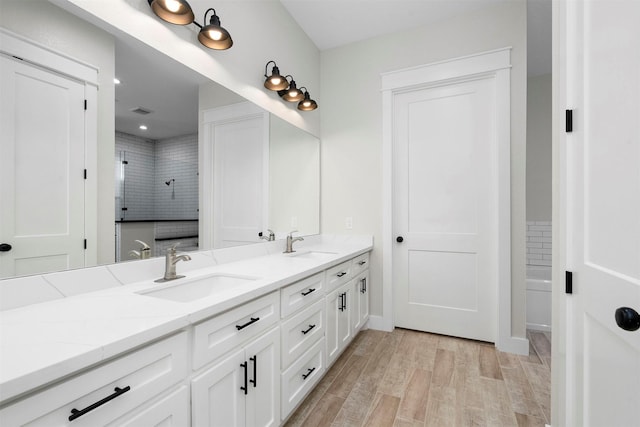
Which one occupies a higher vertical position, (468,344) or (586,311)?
(586,311)

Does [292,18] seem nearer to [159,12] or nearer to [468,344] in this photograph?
[159,12]

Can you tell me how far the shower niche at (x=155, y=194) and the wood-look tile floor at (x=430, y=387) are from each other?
3.97 ft

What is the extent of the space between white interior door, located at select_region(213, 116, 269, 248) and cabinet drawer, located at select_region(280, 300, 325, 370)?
687mm

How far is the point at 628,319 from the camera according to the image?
2.51 feet

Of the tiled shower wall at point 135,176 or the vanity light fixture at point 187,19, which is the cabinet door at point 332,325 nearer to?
the tiled shower wall at point 135,176

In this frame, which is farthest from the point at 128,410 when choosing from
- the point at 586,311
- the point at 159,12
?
the point at 159,12

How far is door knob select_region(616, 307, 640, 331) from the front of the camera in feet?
2.45

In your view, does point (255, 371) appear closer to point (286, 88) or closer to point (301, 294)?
point (301, 294)

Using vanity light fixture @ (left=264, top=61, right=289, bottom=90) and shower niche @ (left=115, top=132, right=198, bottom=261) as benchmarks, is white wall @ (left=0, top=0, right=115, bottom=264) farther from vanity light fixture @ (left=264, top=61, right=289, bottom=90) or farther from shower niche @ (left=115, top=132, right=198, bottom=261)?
vanity light fixture @ (left=264, top=61, right=289, bottom=90)

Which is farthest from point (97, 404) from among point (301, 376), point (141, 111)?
point (141, 111)

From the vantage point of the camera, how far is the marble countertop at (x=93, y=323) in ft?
1.98

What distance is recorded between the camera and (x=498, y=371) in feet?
6.94

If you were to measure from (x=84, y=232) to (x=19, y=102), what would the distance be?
1.59 feet

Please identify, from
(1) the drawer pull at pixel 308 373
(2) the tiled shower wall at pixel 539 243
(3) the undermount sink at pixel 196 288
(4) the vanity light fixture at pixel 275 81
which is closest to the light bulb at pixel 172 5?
(4) the vanity light fixture at pixel 275 81
